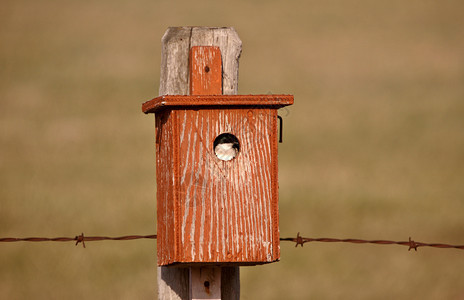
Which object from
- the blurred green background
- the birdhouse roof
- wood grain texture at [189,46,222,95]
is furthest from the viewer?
the blurred green background

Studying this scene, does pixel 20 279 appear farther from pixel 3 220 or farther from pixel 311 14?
pixel 311 14

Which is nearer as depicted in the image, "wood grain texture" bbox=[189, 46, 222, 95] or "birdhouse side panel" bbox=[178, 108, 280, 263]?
"birdhouse side panel" bbox=[178, 108, 280, 263]

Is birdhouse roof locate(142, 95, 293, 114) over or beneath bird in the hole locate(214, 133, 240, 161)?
over

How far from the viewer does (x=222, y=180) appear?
393 centimetres

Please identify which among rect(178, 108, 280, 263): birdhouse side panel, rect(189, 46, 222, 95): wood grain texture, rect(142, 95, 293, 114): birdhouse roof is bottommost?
rect(178, 108, 280, 263): birdhouse side panel

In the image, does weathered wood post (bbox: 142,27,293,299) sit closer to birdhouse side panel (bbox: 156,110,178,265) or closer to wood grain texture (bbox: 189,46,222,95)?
birdhouse side panel (bbox: 156,110,178,265)

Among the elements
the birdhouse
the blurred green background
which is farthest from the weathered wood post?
the blurred green background

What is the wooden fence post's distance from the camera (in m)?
4.28

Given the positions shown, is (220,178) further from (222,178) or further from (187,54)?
(187,54)

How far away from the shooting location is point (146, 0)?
20.7 meters

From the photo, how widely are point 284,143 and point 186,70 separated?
8.55 m

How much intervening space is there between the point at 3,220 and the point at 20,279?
3.95 ft

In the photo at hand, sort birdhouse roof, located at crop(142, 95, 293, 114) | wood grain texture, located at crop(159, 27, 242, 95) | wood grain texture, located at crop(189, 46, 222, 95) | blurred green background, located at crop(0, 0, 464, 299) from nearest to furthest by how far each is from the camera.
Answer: birdhouse roof, located at crop(142, 95, 293, 114) < wood grain texture, located at crop(189, 46, 222, 95) < wood grain texture, located at crop(159, 27, 242, 95) < blurred green background, located at crop(0, 0, 464, 299)

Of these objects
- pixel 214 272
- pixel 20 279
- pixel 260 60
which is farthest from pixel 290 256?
pixel 260 60
